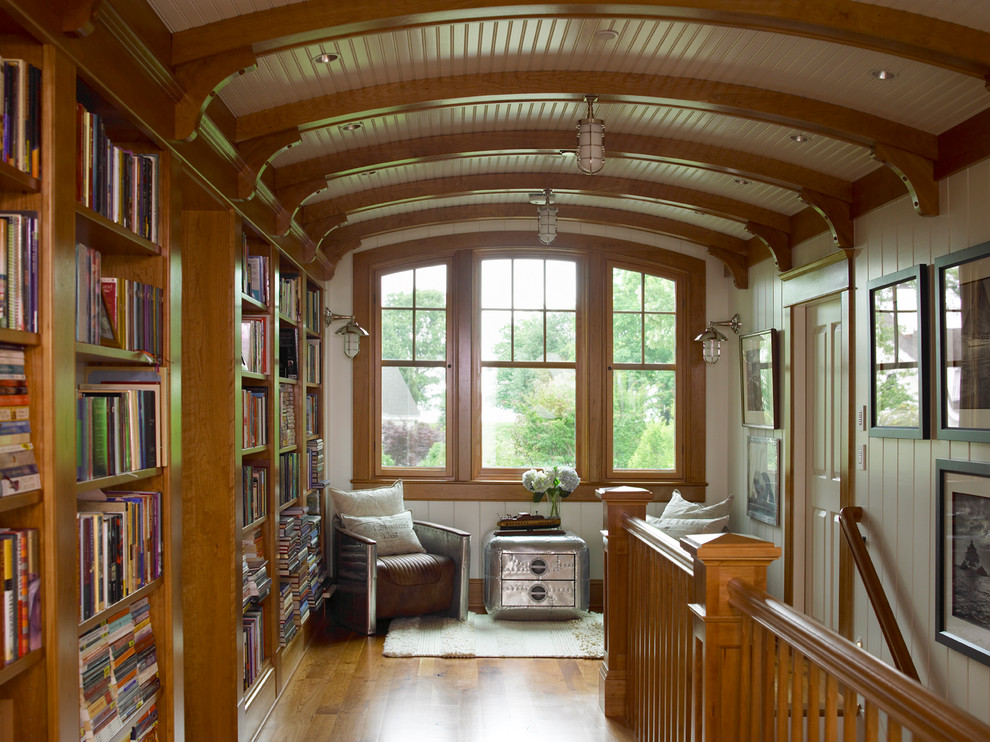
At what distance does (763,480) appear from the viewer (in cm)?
564

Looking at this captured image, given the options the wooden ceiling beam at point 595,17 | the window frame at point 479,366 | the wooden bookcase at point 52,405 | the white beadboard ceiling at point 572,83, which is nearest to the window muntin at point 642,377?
the window frame at point 479,366

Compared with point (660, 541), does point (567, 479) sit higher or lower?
lower

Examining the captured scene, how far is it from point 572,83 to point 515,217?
2.69 metres

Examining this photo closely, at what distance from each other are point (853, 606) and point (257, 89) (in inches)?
150

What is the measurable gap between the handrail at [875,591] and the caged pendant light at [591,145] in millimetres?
2295

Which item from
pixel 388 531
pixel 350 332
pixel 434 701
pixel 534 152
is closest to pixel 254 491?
pixel 434 701

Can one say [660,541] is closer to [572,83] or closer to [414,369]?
[572,83]

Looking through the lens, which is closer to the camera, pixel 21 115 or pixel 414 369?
pixel 21 115

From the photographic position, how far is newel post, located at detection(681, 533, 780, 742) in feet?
7.89

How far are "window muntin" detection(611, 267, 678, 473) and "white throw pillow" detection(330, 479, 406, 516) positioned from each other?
1686 millimetres

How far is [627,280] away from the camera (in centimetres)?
651

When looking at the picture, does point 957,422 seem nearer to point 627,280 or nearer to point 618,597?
point 618,597

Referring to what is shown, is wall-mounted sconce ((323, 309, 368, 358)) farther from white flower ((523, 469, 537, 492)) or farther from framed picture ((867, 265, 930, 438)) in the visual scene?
framed picture ((867, 265, 930, 438))

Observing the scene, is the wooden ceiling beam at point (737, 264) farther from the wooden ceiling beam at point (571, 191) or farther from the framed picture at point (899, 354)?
the framed picture at point (899, 354)
